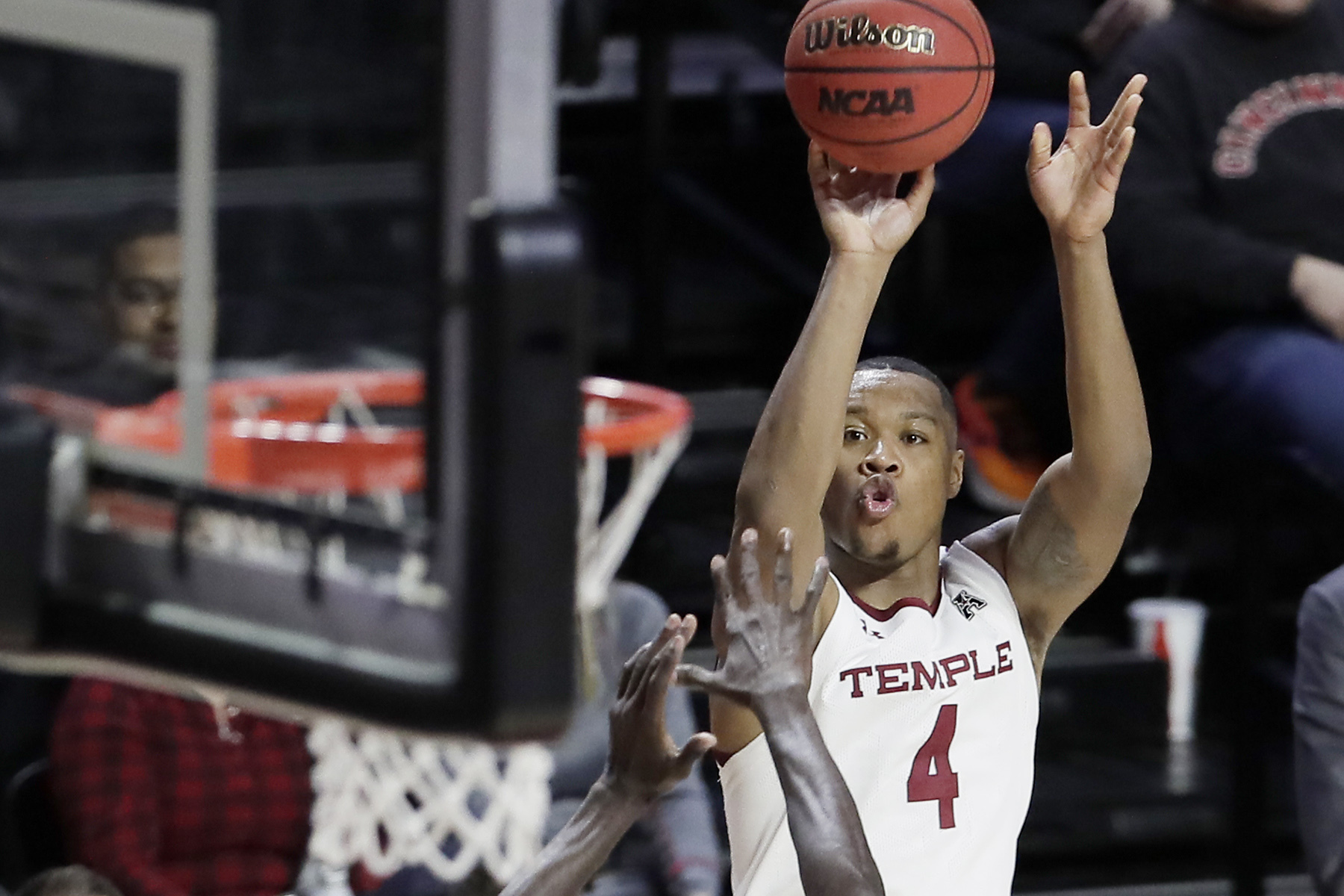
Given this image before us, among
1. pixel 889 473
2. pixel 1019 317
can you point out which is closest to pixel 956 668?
pixel 889 473

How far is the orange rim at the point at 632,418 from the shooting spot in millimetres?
3543

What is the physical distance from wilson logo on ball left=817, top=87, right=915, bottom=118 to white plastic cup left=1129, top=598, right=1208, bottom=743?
2582 mm

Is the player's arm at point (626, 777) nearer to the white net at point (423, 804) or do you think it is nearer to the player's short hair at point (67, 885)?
the white net at point (423, 804)

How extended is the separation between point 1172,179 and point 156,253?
2.71 m

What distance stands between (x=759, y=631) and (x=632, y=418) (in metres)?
1.70

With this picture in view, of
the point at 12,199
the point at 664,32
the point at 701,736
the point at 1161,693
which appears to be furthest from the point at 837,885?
the point at 664,32

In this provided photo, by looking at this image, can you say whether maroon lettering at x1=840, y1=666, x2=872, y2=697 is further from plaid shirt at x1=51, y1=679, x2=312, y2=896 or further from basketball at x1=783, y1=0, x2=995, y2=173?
plaid shirt at x1=51, y1=679, x2=312, y2=896

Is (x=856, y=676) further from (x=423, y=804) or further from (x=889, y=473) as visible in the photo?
(x=423, y=804)

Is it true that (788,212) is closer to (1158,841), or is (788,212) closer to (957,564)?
(1158,841)

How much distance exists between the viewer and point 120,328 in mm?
2568

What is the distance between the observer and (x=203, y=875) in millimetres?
3527

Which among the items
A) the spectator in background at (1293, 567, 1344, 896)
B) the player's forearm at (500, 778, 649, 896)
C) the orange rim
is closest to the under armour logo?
the player's forearm at (500, 778, 649, 896)

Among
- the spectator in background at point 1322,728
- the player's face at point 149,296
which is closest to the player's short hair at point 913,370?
the player's face at point 149,296

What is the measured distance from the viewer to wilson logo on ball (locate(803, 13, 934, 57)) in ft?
8.46
